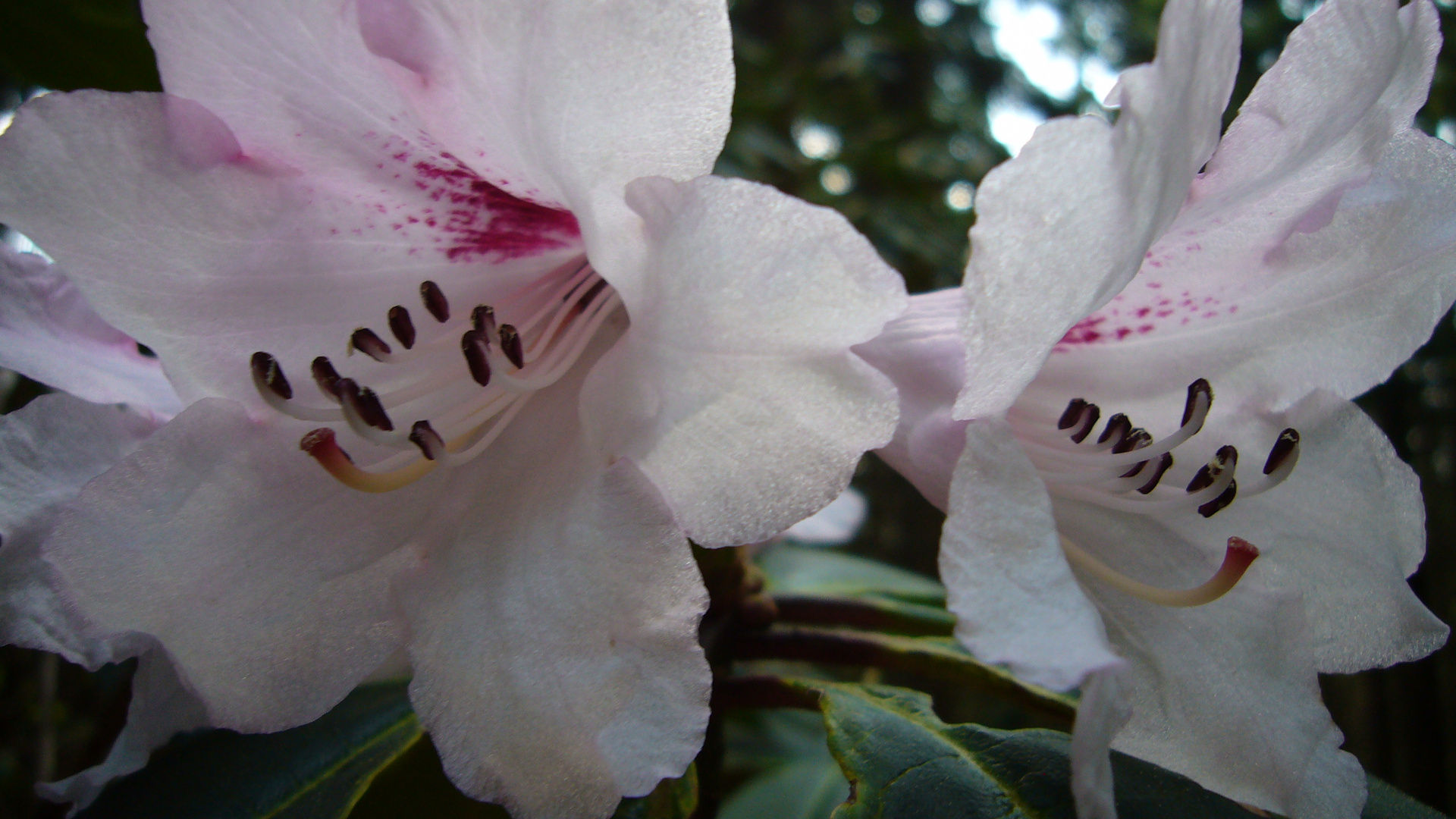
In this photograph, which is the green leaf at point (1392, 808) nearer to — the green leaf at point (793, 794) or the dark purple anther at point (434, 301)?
the dark purple anther at point (434, 301)

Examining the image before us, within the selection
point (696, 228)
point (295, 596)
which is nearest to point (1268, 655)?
point (696, 228)

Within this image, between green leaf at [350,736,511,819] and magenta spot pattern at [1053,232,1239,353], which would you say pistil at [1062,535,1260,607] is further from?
green leaf at [350,736,511,819]

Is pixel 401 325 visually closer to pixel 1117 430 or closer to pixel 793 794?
pixel 1117 430

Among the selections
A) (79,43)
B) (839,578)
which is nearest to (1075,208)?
(839,578)

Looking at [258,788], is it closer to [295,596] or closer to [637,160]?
[295,596]

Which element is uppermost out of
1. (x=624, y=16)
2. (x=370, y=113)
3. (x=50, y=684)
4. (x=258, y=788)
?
(x=624, y=16)
